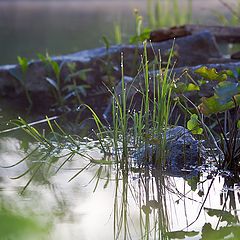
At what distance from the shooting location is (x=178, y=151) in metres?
1.75

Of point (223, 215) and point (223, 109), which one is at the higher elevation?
point (223, 109)

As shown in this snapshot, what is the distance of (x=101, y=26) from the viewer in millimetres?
7914

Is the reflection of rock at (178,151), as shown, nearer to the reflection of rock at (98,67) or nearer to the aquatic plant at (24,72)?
the reflection of rock at (98,67)

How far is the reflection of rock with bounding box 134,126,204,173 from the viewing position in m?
1.71

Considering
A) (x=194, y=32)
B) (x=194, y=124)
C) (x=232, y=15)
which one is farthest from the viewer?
(x=232, y=15)

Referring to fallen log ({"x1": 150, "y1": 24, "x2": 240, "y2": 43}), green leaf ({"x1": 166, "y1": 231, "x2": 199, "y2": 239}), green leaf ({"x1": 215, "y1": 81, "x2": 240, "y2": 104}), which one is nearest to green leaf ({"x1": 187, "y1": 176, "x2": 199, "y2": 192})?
green leaf ({"x1": 215, "y1": 81, "x2": 240, "y2": 104})

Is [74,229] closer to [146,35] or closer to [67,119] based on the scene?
[67,119]

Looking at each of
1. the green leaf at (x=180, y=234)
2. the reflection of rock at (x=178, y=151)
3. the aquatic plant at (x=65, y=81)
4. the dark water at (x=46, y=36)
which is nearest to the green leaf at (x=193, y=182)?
the reflection of rock at (x=178, y=151)

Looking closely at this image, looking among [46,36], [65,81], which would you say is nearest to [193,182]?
[65,81]

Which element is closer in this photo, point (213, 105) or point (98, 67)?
point (213, 105)

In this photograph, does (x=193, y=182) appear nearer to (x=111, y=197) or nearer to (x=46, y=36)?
(x=111, y=197)

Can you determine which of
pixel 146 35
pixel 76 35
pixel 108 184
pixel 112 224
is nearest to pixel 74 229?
pixel 112 224

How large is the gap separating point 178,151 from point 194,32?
2144 millimetres

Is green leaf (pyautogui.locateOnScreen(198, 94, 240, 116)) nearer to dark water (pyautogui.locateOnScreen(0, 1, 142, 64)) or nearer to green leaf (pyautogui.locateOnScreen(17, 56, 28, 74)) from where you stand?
green leaf (pyautogui.locateOnScreen(17, 56, 28, 74))
